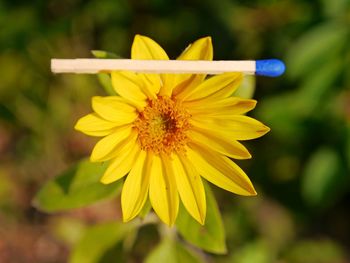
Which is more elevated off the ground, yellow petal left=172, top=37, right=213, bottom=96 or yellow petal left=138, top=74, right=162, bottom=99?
yellow petal left=172, top=37, right=213, bottom=96

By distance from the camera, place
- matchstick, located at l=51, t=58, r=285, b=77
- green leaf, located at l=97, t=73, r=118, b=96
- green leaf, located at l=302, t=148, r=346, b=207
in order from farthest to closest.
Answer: green leaf, located at l=302, t=148, r=346, b=207 < green leaf, located at l=97, t=73, r=118, b=96 < matchstick, located at l=51, t=58, r=285, b=77

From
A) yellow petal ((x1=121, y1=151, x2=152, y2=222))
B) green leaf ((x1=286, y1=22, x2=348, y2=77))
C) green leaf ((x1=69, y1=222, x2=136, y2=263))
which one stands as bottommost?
green leaf ((x1=69, y1=222, x2=136, y2=263))

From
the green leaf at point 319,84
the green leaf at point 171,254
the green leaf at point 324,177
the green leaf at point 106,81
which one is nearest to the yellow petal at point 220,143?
the green leaf at point 106,81

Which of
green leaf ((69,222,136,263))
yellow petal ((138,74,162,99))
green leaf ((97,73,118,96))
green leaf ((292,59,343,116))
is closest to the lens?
yellow petal ((138,74,162,99))

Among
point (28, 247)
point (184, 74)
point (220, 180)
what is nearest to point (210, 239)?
point (220, 180)

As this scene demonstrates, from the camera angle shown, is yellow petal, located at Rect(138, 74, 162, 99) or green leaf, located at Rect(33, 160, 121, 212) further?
green leaf, located at Rect(33, 160, 121, 212)

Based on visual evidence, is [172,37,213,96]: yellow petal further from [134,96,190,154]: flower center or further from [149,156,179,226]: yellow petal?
[149,156,179,226]: yellow petal

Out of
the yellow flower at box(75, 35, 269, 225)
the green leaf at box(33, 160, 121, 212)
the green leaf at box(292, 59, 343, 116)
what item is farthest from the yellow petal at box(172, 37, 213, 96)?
the green leaf at box(292, 59, 343, 116)
